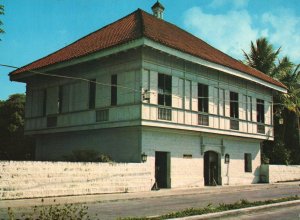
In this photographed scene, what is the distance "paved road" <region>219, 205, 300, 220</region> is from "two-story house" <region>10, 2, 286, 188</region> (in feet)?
28.9

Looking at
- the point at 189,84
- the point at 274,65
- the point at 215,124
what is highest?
the point at 274,65

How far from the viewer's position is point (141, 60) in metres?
21.1

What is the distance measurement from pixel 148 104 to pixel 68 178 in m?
6.08

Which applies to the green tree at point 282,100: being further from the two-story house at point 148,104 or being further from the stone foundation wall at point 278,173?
the two-story house at point 148,104

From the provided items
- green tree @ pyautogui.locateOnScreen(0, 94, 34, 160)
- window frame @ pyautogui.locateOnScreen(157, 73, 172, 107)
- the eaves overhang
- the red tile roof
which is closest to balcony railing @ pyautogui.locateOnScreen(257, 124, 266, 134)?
the red tile roof

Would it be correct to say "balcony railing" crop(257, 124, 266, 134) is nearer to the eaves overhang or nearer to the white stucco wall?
the white stucco wall

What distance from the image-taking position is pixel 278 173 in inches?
1282

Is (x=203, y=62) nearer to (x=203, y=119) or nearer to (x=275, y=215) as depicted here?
(x=203, y=119)

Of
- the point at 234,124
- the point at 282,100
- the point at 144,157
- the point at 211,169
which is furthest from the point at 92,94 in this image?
the point at 282,100

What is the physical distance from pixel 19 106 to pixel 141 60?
2277 cm

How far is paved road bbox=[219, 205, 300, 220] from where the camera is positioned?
11430mm

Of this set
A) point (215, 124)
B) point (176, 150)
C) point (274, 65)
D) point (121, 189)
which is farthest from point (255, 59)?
point (121, 189)

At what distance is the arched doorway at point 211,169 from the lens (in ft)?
87.6

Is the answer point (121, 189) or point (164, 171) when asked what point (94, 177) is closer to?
point (121, 189)
